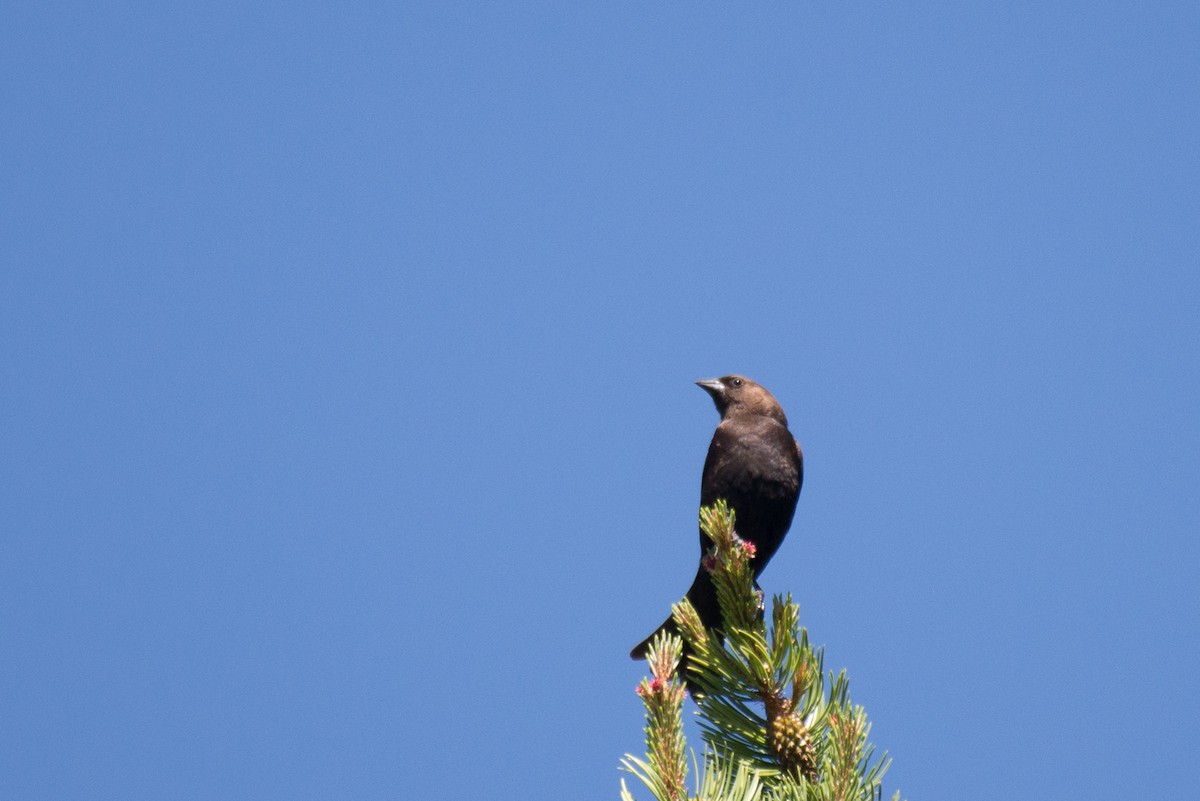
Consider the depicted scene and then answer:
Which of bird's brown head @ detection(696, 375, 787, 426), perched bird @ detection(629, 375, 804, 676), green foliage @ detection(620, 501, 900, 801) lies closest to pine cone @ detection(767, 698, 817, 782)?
green foliage @ detection(620, 501, 900, 801)

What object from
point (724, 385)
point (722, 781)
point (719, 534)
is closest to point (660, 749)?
point (722, 781)

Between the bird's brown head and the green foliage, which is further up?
the bird's brown head

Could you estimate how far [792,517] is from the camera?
5969 millimetres

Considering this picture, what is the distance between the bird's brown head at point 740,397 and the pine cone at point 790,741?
13.9 ft

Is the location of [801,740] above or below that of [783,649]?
below

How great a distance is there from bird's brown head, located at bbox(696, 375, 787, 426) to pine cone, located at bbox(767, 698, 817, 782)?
167 inches

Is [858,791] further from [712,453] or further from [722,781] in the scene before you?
[712,453]

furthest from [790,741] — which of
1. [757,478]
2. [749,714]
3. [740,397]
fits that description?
[740,397]

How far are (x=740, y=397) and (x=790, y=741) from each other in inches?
182

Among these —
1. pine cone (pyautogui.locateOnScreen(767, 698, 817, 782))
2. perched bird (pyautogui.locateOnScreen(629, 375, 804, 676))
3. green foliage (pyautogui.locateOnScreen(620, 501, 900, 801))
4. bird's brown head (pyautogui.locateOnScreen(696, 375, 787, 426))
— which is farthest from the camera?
bird's brown head (pyautogui.locateOnScreen(696, 375, 787, 426))

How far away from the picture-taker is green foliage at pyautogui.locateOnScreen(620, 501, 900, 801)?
2010 mm

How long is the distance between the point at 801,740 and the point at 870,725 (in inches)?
8.7

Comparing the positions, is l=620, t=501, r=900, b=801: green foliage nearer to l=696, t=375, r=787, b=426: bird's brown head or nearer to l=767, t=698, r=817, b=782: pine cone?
l=767, t=698, r=817, b=782: pine cone

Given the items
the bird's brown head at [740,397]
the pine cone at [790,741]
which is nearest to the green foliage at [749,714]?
the pine cone at [790,741]
